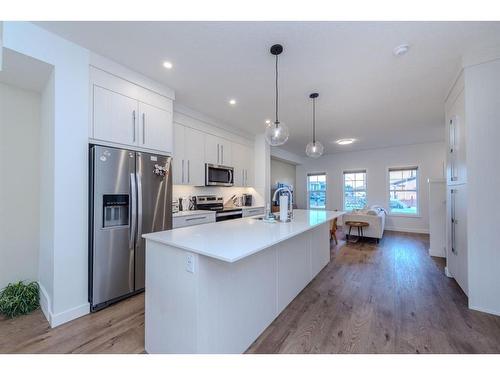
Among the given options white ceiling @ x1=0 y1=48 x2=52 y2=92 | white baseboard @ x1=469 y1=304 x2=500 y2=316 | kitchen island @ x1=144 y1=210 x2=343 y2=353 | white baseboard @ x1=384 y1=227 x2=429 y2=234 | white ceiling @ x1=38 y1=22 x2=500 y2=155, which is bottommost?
white baseboard @ x1=384 y1=227 x2=429 y2=234

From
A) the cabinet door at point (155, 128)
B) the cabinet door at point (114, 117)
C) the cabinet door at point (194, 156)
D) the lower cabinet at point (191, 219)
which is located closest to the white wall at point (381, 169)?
the cabinet door at point (194, 156)

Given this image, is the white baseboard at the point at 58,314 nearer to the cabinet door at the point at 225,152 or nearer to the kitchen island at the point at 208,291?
the kitchen island at the point at 208,291

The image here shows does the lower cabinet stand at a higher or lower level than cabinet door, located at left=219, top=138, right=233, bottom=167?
lower

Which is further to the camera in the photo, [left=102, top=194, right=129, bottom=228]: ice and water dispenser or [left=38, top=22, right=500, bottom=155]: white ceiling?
[left=102, top=194, right=129, bottom=228]: ice and water dispenser

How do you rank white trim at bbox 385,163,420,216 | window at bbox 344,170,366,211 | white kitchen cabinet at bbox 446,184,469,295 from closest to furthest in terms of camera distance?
white kitchen cabinet at bbox 446,184,469,295
white trim at bbox 385,163,420,216
window at bbox 344,170,366,211

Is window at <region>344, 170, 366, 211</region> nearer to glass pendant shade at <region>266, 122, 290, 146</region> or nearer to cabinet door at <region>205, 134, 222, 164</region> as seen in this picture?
cabinet door at <region>205, 134, 222, 164</region>

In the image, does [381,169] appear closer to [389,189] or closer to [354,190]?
[389,189]

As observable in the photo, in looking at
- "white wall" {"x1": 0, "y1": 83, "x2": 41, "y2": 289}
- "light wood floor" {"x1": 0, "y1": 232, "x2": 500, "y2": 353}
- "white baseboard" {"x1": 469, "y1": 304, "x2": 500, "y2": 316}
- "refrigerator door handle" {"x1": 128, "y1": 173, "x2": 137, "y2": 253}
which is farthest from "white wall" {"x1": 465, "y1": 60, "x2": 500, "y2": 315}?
"white wall" {"x1": 0, "y1": 83, "x2": 41, "y2": 289}

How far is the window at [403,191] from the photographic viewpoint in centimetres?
665

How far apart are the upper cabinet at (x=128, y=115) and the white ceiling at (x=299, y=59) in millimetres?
257

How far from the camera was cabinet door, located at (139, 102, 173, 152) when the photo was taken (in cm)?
267

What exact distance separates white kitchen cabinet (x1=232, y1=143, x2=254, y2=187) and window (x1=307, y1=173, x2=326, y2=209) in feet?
13.5
